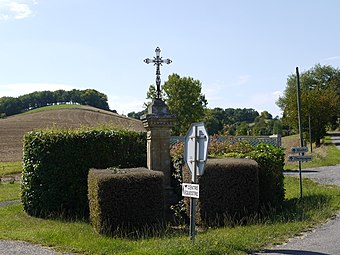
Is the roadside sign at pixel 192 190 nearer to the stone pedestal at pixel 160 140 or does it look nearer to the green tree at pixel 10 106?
the stone pedestal at pixel 160 140

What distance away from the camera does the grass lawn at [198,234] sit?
7359mm

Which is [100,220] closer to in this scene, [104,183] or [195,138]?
[104,183]

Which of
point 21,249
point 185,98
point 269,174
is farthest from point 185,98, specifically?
point 21,249

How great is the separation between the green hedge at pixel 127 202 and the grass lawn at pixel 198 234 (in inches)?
16.5

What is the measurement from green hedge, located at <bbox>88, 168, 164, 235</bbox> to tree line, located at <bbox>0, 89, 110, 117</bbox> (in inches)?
3718

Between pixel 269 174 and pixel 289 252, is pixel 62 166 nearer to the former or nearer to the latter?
pixel 269 174

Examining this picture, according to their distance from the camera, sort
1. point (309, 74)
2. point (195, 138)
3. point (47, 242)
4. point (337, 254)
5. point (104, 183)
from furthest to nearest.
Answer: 1. point (309, 74)
2. point (104, 183)
3. point (47, 242)
4. point (195, 138)
5. point (337, 254)

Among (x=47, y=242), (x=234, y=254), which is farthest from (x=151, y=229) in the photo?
(x=234, y=254)

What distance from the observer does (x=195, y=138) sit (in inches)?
290

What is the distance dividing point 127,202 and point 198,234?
1.64 m

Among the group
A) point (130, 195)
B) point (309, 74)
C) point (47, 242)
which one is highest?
point (309, 74)

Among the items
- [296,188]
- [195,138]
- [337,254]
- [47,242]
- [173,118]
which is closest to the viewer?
[337,254]

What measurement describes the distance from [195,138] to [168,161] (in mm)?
5303

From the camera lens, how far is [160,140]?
41.2 ft
